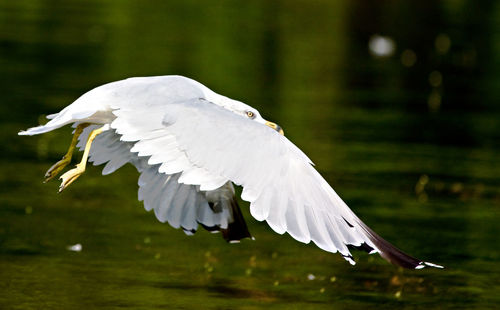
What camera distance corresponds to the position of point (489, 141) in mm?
15320

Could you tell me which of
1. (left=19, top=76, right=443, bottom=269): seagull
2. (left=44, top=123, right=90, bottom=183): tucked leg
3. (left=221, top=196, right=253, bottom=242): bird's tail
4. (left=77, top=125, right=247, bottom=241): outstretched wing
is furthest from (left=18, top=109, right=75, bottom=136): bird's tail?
(left=221, top=196, right=253, bottom=242): bird's tail

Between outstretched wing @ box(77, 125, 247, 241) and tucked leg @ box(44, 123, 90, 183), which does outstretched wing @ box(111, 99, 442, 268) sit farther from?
outstretched wing @ box(77, 125, 247, 241)

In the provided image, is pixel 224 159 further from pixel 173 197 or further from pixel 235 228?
pixel 173 197

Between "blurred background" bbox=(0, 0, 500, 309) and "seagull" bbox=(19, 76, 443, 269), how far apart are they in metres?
1.36

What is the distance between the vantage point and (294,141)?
14.0 m

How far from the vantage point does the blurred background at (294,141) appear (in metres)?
8.20

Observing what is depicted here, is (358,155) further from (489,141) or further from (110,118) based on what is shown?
(110,118)

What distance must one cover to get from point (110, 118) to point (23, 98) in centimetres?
901

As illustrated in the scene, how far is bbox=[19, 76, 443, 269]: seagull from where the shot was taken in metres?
5.84

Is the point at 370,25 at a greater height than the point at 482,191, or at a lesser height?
lesser

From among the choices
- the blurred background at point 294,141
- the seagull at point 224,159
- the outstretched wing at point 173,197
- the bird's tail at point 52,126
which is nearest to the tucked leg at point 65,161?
the seagull at point 224,159

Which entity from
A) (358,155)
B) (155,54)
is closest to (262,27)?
(155,54)

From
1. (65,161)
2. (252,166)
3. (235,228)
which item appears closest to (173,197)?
(235,228)

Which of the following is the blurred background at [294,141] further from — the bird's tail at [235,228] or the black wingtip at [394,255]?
the black wingtip at [394,255]
